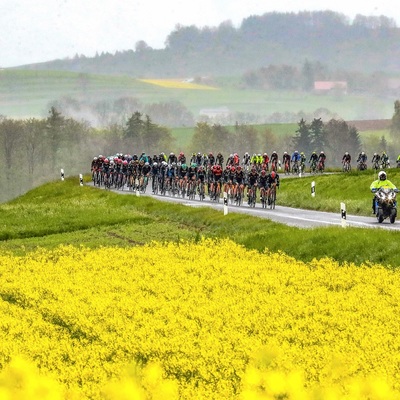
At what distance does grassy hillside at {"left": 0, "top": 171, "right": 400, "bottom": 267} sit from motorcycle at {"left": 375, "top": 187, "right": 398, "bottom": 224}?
3.63m

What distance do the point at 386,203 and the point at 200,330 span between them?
22.0m

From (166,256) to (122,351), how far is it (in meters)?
13.6

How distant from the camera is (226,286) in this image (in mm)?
20562

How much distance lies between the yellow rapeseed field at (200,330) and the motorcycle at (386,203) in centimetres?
1099

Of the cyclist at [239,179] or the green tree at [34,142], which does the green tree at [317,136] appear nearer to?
the green tree at [34,142]

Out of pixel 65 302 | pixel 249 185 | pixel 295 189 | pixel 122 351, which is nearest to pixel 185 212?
pixel 249 185

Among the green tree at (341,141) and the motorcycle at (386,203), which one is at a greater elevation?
the motorcycle at (386,203)

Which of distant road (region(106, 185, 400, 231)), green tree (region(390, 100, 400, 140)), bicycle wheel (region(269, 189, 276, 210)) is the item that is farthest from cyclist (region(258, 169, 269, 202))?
green tree (region(390, 100, 400, 140))

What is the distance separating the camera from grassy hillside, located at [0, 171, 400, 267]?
26.9 metres

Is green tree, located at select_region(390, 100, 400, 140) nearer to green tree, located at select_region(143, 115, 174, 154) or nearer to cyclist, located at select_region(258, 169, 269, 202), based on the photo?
green tree, located at select_region(143, 115, 174, 154)

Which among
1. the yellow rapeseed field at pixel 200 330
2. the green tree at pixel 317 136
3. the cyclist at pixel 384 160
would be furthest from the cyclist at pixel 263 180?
the green tree at pixel 317 136

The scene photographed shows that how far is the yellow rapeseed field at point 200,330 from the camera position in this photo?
28.3 feet

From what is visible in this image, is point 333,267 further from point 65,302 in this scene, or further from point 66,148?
point 66,148

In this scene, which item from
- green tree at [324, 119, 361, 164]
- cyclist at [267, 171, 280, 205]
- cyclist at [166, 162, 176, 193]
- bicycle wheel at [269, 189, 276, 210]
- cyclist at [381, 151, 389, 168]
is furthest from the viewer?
green tree at [324, 119, 361, 164]
